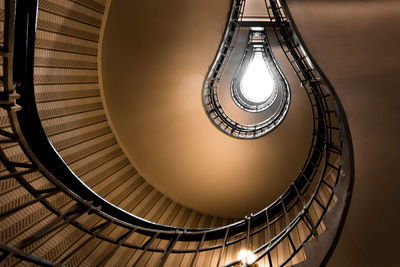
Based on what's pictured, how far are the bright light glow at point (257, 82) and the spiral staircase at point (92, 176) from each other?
5.38 meters

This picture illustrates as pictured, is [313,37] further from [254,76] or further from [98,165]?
[254,76]

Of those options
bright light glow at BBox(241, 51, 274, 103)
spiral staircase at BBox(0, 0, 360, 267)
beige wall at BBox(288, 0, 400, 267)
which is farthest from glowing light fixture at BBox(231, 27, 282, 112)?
beige wall at BBox(288, 0, 400, 267)

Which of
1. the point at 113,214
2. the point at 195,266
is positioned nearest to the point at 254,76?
the point at 195,266

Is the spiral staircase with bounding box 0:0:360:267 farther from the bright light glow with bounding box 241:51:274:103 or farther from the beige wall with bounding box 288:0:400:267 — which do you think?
the bright light glow with bounding box 241:51:274:103

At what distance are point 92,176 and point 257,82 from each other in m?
10.0

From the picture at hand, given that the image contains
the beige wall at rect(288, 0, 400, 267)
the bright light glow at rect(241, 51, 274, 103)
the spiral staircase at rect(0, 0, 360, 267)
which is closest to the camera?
the beige wall at rect(288, 0, 400, 267)

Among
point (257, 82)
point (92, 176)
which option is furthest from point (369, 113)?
point (257, 82)

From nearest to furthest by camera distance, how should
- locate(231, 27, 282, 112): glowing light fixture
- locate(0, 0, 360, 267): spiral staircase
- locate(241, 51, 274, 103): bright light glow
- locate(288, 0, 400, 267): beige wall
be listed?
locate(288, 0, 400, 267): beige wall, locate(0, 0, 360, 267): spiral staircase, locate(231, 27, 282, 112): glowing light fixture, locate(241, 51, 274, 103): bright light glow

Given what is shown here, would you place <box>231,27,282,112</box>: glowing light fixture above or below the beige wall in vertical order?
above

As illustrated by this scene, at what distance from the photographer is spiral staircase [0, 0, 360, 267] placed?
2449 mm

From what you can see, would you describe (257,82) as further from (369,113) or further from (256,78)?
(369,113)

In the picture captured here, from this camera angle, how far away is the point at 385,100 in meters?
1.94

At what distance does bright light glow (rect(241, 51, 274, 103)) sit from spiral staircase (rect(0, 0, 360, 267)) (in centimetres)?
538

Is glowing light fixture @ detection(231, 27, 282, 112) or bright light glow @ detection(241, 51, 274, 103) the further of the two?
bright light glow @ detection(241, 51, 274, 103)
